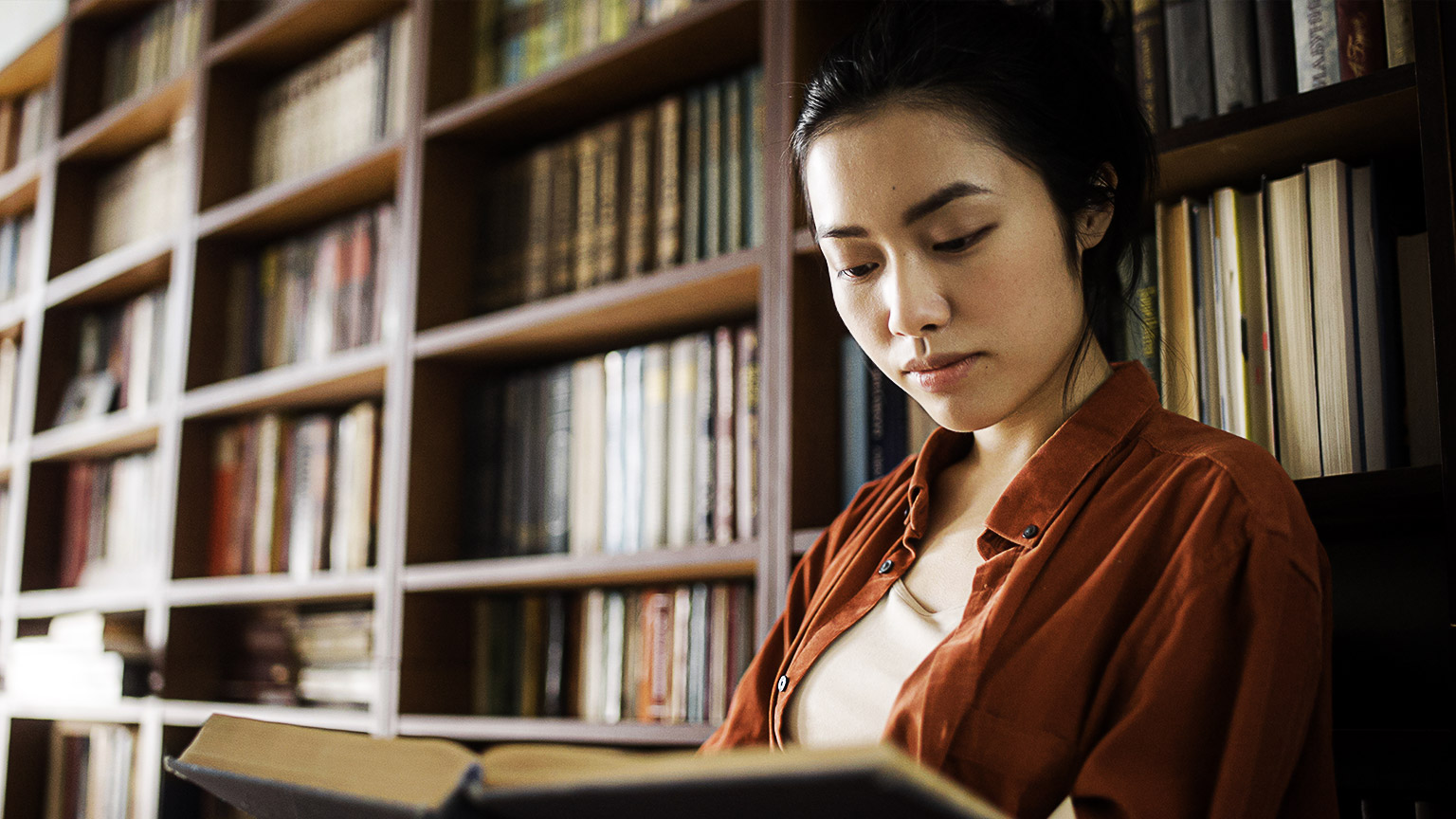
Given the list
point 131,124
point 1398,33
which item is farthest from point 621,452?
point 131,124

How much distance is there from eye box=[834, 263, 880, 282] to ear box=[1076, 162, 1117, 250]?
167 millimetres

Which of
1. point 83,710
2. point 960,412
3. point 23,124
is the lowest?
point 83,710

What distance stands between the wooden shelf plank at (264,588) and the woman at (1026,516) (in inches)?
32.9

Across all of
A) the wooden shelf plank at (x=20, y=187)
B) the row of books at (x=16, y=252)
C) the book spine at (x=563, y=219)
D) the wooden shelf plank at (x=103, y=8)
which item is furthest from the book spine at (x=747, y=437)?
the row of books at (x=16, y=252)

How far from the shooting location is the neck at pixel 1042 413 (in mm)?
914

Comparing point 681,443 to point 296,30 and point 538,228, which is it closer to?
point 538,228

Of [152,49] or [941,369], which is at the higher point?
[152,49]

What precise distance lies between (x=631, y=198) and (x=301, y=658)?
0.99 metres

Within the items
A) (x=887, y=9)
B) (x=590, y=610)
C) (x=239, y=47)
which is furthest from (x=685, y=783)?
(x=239, y=47)

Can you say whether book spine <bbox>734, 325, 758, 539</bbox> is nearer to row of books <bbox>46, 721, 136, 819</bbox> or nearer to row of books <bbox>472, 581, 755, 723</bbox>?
row of books <bbox>472, 581, 755, 723</bbox>

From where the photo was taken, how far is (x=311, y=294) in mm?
2004

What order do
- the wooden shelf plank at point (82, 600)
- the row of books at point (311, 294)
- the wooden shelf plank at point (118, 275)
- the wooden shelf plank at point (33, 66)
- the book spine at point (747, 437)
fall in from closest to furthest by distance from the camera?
the book spine at point (747, 437)
the row of books at point (311, 294)
the wooden shelf plank at point (82, 600)
the wooden shelf plank at point (118, 275)
the wooden shelf plank at point (33, 66)

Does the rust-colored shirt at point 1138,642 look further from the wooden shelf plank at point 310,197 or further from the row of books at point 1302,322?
the wooden shelf plank at point 310,197

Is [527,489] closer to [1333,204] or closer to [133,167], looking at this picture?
[1333,204]
